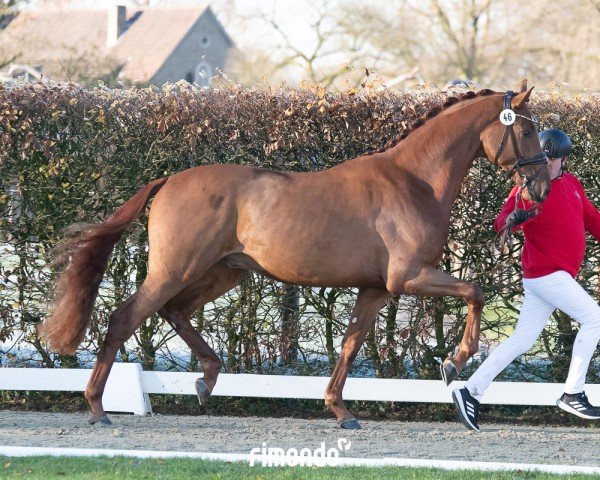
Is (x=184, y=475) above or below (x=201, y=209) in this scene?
below

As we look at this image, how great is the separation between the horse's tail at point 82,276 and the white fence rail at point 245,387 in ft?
2.08

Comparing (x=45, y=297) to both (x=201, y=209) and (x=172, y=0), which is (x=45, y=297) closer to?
(x=201, y=209)

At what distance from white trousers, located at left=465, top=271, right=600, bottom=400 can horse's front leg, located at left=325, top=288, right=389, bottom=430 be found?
77 centimetres

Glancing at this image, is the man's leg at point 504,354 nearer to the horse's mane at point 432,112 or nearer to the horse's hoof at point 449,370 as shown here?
the horse's hoof at point 449,370

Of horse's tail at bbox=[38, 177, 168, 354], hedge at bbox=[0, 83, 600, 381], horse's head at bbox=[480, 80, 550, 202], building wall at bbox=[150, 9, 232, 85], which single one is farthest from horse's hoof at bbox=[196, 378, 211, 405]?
building wall at bbox=[150, 9, 232, 85]

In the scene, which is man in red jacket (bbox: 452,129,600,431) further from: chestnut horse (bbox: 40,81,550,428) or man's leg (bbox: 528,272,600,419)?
chestnut horse (bbox: 40,81,550,428)

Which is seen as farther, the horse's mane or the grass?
the horse's mane

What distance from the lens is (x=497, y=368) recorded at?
6.02m

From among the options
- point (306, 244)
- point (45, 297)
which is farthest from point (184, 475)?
point (45, 297)

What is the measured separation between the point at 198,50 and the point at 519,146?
161ft

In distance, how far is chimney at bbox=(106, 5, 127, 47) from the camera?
176ft

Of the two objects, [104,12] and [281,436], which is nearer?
[281,436]

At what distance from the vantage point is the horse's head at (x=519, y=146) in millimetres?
5668

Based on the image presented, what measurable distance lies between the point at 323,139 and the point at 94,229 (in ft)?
5.77
